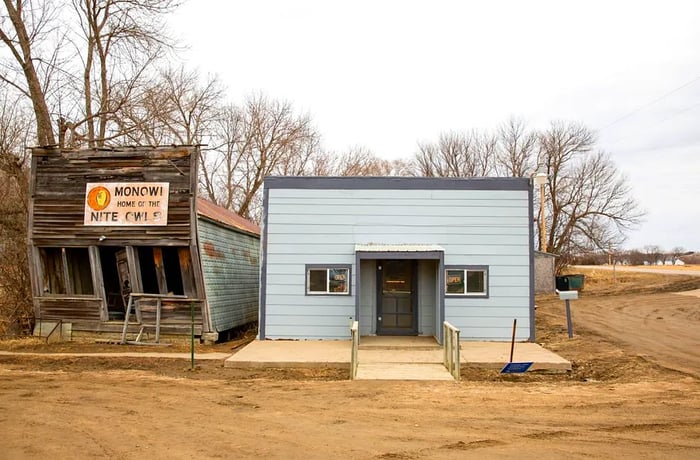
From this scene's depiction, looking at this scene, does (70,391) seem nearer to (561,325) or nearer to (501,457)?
(501,457)

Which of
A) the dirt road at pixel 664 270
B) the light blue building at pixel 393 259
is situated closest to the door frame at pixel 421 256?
the light blue building at pixel 393 259

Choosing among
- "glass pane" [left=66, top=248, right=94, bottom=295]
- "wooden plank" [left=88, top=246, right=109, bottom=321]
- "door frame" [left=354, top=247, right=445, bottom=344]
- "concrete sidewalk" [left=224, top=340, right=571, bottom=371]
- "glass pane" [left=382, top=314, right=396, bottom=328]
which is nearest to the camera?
"concrete sidewalk" [left=224, top=340, right=571, bottom=371]

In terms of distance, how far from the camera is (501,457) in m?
5.56

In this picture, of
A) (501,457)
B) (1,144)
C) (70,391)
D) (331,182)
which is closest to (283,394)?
(70,391)

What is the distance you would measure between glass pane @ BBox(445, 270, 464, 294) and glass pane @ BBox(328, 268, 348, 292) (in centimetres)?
234

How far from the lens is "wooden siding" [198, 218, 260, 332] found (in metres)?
14.1

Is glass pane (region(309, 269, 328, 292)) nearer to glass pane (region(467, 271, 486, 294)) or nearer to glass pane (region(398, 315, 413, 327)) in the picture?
glass pane (region(398, 315, 413, 327))

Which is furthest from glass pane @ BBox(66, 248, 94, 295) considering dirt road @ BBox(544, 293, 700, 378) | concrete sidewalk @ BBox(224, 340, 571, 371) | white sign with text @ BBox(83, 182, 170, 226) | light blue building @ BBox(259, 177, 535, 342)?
dirt road @ BBox(544, 293, 700, 378)

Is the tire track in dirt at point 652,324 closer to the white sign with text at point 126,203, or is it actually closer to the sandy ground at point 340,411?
the sandy ground at point 340,411

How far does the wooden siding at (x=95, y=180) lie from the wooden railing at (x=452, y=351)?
256 inches

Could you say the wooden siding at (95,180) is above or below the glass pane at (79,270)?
above

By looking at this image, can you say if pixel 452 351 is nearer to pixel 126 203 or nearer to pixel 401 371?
pixel 401 371

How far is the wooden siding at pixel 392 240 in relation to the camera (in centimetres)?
1368

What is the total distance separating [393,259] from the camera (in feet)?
44.4
